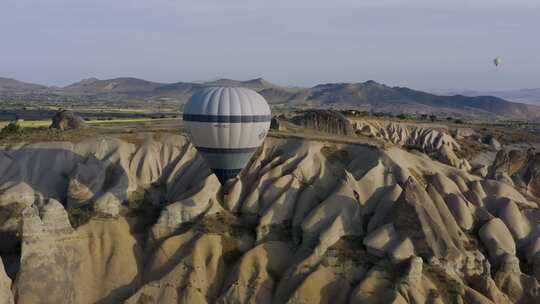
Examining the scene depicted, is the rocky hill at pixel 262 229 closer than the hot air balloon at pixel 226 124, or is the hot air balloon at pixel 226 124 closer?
the rocky hill at pixel 262 229

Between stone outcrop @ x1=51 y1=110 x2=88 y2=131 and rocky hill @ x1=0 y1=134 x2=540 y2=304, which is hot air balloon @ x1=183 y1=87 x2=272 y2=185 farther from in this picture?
stone outcrop @ x1=51 y1=110 x2=88 y2=131

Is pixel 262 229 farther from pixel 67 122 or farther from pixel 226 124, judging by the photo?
pixel 67 122

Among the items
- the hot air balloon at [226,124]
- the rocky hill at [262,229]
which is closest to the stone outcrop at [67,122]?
the rocky hill at [262,229]

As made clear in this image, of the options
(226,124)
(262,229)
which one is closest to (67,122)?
(226,124)

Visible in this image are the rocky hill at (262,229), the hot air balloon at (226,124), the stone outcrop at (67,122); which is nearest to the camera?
the rocky hill at (262,229)

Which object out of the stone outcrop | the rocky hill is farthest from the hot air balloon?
the stone outcrop

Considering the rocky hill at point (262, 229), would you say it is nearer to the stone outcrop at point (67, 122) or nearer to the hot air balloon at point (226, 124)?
the hot air balloon at point (226, 124)

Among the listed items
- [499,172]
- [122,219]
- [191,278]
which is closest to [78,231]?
[122,219]
